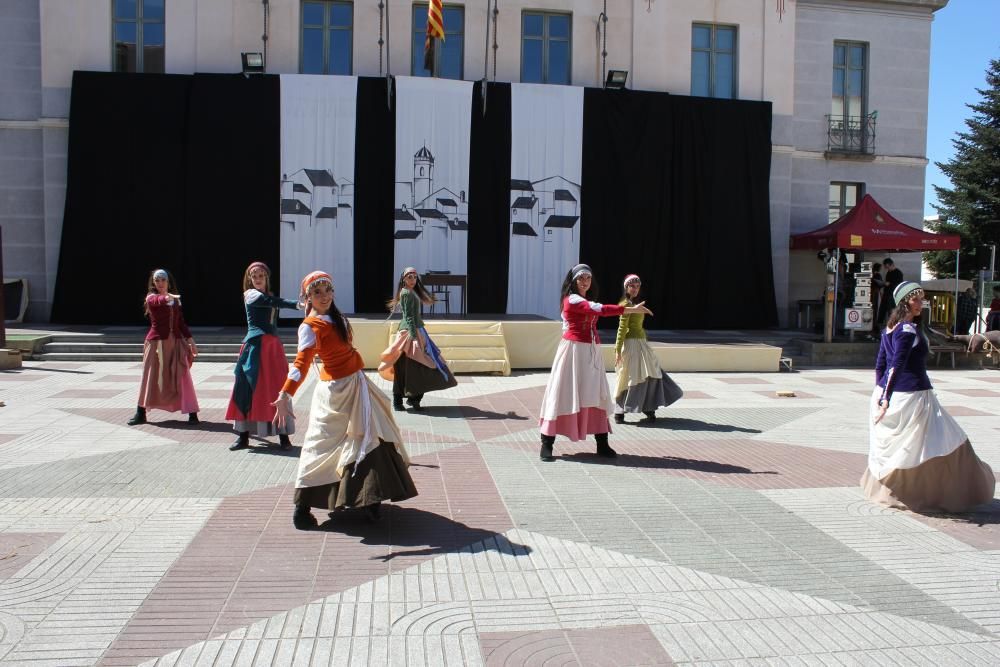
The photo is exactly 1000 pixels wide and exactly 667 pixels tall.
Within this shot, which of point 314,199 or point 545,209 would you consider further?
point 545,209

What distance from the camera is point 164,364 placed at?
9.25 metres

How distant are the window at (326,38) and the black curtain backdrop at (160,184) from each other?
1434 mm

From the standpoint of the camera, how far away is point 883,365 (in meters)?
6.47

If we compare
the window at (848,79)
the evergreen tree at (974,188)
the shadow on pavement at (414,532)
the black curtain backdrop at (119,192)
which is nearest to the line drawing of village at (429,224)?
the black curtain backdrop at (119,192)

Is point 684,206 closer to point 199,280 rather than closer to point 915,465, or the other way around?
point 199,280

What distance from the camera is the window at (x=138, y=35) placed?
19.8 metres

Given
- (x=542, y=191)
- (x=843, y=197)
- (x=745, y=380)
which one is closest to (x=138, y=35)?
(x=542, y=191)

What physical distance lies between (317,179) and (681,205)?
8.91 metres

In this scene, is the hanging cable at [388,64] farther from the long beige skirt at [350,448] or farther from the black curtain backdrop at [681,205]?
the long beige skirt at [350,448]

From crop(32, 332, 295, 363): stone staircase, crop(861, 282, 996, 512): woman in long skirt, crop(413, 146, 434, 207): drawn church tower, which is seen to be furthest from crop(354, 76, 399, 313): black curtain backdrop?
crop(861, 282, 996, 512): woman in long skirt

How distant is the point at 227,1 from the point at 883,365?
1808 centimetres

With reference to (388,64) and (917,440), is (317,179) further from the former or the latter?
(917,440)

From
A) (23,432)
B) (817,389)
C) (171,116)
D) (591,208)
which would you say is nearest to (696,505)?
(23,432)

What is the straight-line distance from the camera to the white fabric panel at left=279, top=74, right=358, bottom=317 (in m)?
19.4
